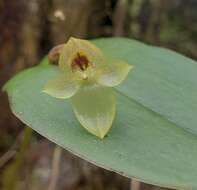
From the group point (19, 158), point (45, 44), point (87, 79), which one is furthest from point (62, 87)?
point (45, 44)

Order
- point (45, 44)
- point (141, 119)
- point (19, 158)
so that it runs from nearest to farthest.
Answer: point (141, 119), point (19, 158), point (45, 44)

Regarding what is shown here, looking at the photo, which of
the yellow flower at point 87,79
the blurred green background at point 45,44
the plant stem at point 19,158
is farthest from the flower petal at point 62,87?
the blurred green background at point 45,44

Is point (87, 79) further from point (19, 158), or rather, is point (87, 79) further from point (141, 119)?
point (19, 158)

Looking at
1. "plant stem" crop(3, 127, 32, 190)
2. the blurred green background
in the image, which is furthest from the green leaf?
the blurred green background

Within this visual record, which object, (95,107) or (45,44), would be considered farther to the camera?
(45,44)

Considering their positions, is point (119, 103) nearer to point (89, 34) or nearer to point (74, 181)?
point (74, 181)

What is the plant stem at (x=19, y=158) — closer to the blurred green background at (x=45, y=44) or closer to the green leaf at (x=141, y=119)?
the green leaf at (x=141, y=119)

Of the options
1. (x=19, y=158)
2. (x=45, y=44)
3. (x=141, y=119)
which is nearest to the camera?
(x=141, y=119)
